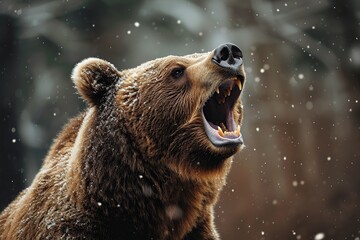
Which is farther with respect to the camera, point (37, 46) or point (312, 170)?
point (37, 46)

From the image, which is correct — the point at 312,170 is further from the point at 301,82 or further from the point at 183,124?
the point at 183,124

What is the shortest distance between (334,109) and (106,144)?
12345 mm

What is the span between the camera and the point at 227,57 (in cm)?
367

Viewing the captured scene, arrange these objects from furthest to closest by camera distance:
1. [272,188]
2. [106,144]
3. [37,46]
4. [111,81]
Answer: [37,46]
[272,188]
[111,81]
[106,144]

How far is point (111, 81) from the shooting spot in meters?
4.09

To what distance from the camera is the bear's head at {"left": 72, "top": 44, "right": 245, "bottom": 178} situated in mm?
3713

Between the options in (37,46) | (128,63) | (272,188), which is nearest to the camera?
(272,188)

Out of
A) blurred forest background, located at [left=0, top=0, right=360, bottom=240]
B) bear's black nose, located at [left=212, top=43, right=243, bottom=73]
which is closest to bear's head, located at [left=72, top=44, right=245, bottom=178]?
bear's black nose, located at [left=212, top=43, right=243, bottom=73]

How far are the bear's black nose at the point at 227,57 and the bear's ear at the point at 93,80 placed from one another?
0.76 metres

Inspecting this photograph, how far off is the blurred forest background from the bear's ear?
8.56 meters

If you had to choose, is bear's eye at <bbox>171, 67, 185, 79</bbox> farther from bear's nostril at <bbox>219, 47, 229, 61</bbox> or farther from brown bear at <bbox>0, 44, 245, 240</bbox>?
bear's nostril at <bbox>219, 47, 229, 61</bbox>

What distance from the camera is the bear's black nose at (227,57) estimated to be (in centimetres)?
364

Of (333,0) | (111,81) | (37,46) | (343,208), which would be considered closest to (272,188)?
(343,208)

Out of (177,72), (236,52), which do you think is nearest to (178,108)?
(177,72)
